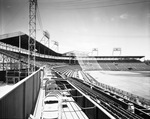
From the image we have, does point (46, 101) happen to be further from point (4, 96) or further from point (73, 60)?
point (73, 60)

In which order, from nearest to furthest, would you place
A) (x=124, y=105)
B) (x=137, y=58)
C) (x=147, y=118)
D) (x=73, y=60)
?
(x=147, y=118)
(x=124, y=105)
(x=73, y=60)
(x=137, y=58)

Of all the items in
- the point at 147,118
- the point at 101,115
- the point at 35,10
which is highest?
the point at 35,10

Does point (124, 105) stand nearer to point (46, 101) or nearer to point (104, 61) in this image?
point (46, 101)

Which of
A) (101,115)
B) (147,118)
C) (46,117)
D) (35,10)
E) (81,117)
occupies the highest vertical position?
(35,10)

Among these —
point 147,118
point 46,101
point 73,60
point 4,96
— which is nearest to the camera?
point 4,96

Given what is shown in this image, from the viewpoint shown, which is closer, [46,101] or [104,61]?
[46,101]

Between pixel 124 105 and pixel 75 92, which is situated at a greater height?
pixel 75 92

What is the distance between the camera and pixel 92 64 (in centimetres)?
7119

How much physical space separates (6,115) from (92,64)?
233ft

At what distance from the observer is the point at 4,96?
5.59 ft

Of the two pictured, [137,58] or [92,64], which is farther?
[137,58]

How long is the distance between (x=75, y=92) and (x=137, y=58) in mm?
87716

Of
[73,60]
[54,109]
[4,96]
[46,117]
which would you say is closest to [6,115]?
[4,96]

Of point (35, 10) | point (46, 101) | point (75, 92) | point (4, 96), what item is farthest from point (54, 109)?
point (35, 10)
